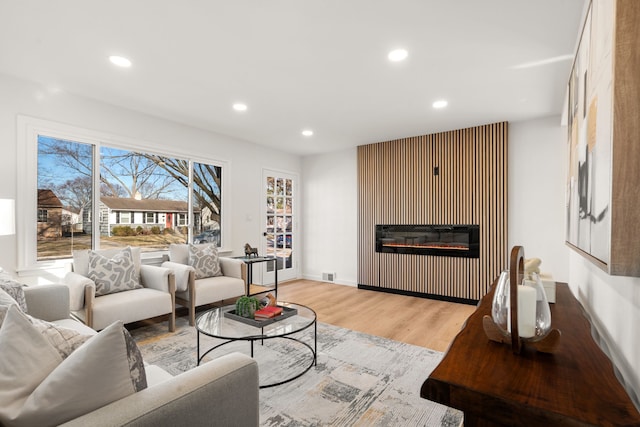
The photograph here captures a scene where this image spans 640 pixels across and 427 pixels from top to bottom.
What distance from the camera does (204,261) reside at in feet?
13.1

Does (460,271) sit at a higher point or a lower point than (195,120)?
lower

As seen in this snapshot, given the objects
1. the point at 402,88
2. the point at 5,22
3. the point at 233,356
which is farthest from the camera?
the point at 402,88

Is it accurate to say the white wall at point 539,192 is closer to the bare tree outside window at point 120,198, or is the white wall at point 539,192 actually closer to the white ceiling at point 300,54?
the white ceiling at point 300,54

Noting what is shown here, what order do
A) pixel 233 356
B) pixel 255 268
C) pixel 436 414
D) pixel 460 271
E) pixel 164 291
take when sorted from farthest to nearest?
pixel 255 268 → pixel 460 271 → pixel 164 291 → pixel 436 414 → pixel 233 356

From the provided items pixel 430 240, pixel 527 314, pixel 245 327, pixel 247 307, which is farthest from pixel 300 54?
pixel 430 240

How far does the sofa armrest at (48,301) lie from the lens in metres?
2.27

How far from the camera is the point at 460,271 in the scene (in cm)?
454

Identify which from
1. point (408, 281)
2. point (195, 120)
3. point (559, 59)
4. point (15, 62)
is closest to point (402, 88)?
point (559, 59)

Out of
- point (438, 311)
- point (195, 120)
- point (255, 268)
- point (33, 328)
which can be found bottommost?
point (438, 311)

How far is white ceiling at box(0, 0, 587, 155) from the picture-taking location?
1.99 meters

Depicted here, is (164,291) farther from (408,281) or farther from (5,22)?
(408,281)

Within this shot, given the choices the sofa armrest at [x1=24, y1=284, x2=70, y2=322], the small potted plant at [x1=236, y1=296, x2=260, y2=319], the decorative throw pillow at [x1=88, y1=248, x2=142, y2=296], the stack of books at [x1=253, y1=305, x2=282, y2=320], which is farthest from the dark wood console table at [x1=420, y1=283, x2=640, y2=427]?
the decorative throw pillow at [x1=88, y1=248, x2=142, y2=296]

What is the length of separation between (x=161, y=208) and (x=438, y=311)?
379cm

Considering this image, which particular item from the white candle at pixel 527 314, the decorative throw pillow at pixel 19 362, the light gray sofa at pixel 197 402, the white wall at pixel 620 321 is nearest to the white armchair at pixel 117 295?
the decorative throw pillow at pixel 19 362
